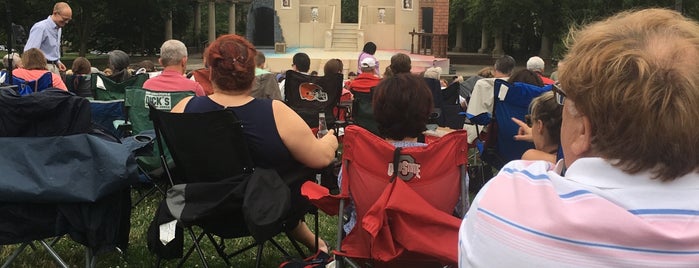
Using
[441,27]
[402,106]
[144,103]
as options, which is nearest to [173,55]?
[144,103]

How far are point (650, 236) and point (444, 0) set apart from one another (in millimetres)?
21497

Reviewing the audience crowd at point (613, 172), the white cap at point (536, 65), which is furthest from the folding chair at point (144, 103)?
the audience crowd at point (613, 172)

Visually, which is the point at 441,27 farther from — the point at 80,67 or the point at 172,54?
the point at 172,54

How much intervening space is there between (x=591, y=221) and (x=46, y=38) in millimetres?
8104

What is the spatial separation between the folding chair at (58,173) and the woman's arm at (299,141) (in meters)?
0.71

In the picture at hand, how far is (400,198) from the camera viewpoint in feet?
7.98

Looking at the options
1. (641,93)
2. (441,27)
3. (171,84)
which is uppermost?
(441,27)

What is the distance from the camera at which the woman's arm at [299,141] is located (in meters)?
2.97

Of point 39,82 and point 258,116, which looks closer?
point 258,116

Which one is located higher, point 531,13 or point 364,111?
point 531,13

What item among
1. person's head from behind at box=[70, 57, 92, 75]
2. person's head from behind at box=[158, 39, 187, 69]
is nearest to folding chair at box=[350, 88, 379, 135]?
person's head from behind at box=[158, 39, 187, 69]

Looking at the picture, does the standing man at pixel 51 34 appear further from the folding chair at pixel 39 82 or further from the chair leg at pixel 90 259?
the chair leg at pixel 90 259

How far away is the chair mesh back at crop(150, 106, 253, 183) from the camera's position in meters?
2.81

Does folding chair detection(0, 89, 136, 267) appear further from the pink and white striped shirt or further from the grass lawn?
the pink and white striped shirt
